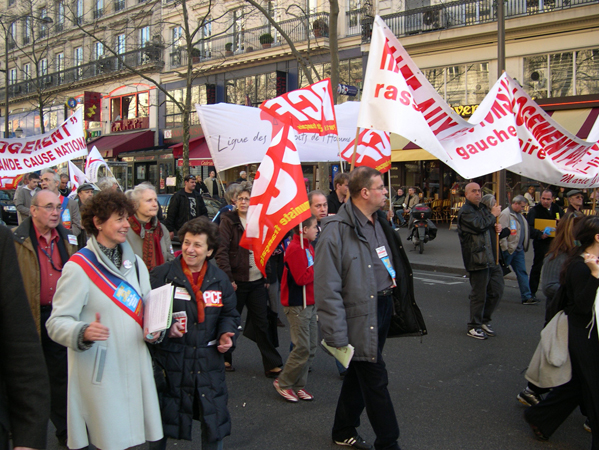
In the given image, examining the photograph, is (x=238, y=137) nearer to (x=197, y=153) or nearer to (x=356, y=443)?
(x=356, y=443)

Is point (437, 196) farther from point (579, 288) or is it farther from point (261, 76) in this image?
point (579, 288)

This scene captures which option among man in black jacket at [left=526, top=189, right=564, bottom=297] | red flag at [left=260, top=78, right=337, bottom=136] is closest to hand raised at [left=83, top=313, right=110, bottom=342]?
red flag at [left=260, top=78, right=337, bottom=136]

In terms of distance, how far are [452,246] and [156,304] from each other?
1276cm

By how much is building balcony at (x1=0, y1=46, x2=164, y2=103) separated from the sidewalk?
19342 mm

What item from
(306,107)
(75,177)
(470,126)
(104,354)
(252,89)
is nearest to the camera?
(104,354)

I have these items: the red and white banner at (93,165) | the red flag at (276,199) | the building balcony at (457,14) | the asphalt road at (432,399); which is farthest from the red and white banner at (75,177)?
the building balcony at (457,14)

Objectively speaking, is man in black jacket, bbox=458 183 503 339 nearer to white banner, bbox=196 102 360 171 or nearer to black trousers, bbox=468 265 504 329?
black trousers, bbox=468 265 504 329

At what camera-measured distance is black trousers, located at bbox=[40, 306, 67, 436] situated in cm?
368

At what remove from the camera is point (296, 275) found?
4621mm

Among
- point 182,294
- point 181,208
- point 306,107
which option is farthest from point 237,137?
point 182,294

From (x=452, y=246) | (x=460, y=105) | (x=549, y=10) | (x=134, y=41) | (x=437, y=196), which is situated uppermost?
(x=134, y=41)

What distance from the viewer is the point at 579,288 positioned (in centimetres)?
357

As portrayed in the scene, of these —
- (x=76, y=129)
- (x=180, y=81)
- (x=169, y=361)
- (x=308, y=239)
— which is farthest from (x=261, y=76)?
(x=169, y=361)

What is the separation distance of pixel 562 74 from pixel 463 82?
3402 millimetres
